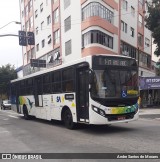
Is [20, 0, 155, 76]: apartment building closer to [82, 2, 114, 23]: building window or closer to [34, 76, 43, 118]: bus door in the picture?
[82, 2, 114, 23]: building window

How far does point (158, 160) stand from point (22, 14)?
62.6 m

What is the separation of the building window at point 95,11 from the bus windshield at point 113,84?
2313 cm

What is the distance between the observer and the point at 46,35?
167 ft

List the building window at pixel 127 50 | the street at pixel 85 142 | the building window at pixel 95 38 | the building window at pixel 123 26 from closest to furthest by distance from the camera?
the street at pixel 85 142
the building window at pixel 95 38
the building window at pixel 127 50
the building window at pixel 123 26

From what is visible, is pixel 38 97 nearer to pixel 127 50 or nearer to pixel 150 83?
pixel 150 83

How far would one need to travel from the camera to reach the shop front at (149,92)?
3331cm

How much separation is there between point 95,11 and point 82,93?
926 inches

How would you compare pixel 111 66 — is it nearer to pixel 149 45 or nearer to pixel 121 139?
pixel 121 139

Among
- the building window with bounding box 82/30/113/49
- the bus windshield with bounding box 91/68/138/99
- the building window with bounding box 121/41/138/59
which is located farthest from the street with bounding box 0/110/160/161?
the building window with bounding box 121/41/138/59

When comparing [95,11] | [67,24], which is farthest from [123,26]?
Answer: [95,11]

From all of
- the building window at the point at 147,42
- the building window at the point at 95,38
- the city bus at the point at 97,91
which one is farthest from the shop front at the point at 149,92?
the city bus at the point at 97,91

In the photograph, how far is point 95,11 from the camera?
115 feet

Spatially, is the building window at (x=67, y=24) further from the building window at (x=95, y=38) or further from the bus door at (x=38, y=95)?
the bus door at (x=38, y=95)

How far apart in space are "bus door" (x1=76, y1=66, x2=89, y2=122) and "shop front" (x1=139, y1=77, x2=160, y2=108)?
21.4 meters
